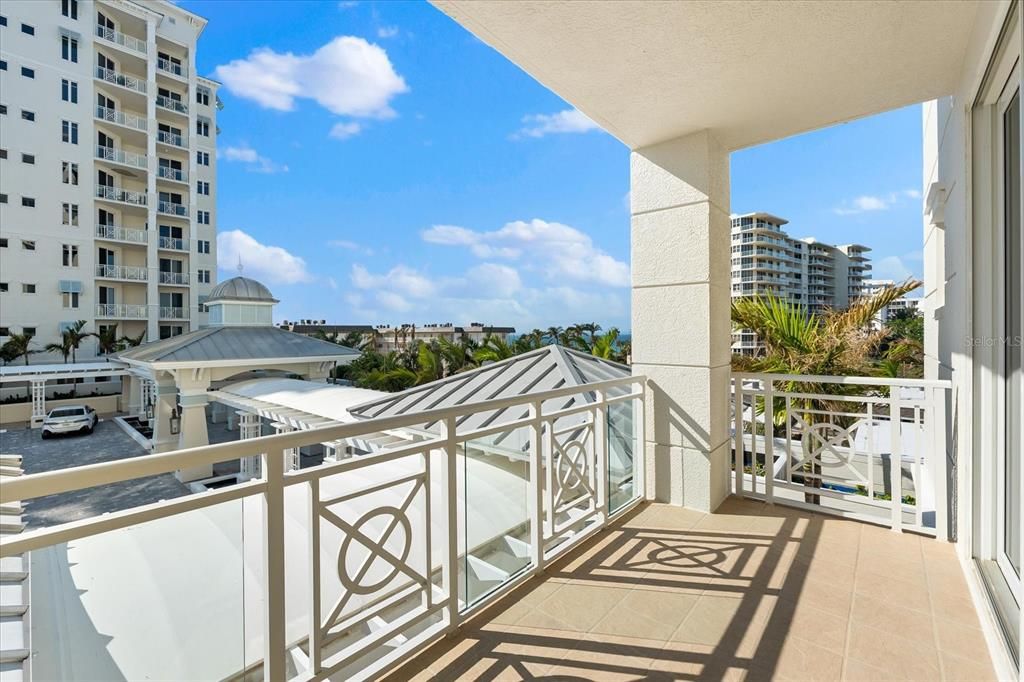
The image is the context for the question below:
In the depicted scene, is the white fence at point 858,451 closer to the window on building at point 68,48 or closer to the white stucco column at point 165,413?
the white stucco column at point 165,413

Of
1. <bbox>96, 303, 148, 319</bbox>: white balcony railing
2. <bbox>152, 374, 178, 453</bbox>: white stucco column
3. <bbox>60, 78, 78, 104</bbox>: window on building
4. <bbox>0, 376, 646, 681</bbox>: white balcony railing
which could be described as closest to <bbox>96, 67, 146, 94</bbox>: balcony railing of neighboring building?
<bbox>60, 78, 78, 104</bbox>: window on building

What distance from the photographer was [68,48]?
19922 mm

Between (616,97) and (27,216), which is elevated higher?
(27,216)

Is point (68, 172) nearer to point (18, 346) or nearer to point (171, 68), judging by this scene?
point (171, 68)

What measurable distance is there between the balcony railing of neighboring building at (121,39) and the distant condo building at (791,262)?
46555 millimetres

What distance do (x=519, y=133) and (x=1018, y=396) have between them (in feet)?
187

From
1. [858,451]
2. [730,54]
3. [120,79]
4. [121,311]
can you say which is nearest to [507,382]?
[858,451]

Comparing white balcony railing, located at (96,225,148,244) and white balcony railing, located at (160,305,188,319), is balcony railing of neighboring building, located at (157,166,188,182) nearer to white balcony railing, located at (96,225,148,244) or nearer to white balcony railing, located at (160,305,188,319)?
white balcony railing, located at (96,225,148,244)

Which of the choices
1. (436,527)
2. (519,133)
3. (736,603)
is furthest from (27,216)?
(519,133)

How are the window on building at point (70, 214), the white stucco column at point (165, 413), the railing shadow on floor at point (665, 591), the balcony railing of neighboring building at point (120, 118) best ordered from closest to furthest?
the railing shadow on floor at point (665, 591), the white stucco column at point (165, 413), the window on building at point (70, 214), the balcony railing of neighboring building at point (120, 118)

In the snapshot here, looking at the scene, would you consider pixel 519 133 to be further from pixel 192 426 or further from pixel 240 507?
pixel 240 507

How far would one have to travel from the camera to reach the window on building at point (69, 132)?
1970 cm

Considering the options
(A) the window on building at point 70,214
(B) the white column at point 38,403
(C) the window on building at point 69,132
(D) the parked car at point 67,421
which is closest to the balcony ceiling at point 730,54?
(D) the parked car at point 67,421

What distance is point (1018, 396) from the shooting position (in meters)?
1.91
